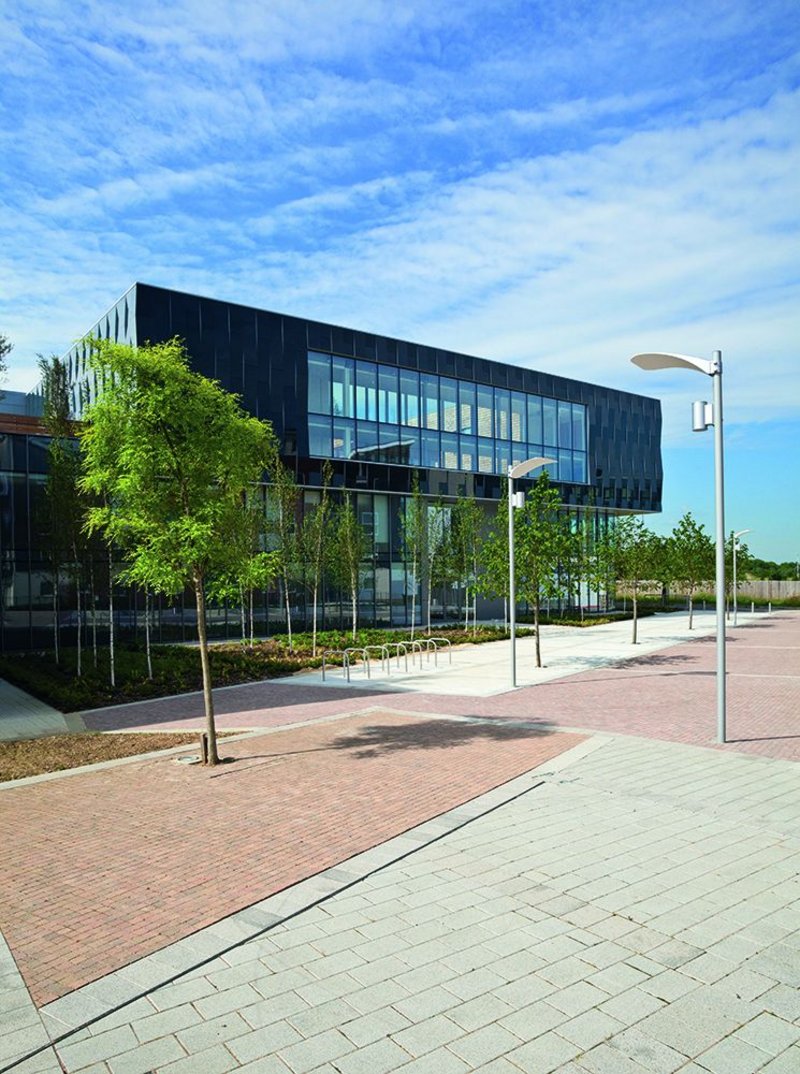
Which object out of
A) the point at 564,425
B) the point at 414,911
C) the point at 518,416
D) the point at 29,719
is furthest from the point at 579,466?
the point at 414,911

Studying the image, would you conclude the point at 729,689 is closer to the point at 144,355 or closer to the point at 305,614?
the point at 144,355

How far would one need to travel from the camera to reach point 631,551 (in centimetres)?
3186

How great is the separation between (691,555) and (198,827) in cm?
3174

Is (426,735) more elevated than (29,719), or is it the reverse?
(426,735)

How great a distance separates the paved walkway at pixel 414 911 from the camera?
425 cm

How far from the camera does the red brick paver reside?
18.7ft

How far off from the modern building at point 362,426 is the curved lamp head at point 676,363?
18.0 metres

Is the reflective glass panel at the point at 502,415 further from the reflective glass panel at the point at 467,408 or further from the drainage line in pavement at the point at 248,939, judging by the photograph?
the drainage line in pavement at the point at 248,939

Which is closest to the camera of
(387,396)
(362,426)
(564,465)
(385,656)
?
(385,656)

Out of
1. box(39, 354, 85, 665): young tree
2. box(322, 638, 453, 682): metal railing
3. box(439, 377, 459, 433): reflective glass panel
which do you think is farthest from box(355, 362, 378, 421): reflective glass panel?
box(39, 354, 85, 665): young tree

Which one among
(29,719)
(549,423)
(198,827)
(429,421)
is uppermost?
(549,423)

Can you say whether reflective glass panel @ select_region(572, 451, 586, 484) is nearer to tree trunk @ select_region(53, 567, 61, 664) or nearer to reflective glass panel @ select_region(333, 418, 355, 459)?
reflective glass panel @ select_region(333, 418, 355, 459)

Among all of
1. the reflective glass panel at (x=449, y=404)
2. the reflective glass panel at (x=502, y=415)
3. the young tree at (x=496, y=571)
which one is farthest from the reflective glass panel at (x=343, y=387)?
the young tree at (x=496, y=571)

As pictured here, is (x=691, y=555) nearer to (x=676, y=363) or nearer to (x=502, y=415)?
(x=502, y=415)
